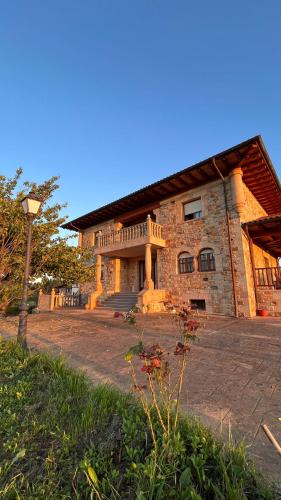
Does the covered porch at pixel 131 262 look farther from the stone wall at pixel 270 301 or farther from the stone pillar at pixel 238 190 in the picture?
the stone wall at pixel 270 301

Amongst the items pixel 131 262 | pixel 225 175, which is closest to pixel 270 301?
pixel 225 175

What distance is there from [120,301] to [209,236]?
615 cm

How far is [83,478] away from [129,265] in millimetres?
14168

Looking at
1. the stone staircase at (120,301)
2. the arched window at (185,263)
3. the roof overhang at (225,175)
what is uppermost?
the roof overhang at (225,175)

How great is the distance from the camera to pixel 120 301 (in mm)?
12664

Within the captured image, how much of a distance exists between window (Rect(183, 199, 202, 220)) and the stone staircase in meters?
5.41

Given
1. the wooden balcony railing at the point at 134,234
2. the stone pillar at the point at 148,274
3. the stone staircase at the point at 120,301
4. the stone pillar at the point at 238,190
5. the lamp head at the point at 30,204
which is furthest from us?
the stone staircase at the point at 120,301

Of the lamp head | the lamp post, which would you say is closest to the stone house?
the lamp post

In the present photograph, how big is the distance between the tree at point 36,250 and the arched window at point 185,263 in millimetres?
4981

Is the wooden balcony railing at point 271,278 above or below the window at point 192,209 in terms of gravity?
below

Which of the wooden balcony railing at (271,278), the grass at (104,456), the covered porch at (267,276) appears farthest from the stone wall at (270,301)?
the grass at (104,456)

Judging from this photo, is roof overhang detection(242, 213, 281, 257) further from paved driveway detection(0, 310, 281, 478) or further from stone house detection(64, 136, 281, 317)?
paved driveway detection(0, 310, 281, 478)

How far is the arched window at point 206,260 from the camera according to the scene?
10257mm

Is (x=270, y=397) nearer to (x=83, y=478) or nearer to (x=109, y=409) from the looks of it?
(x=109, y=409)
